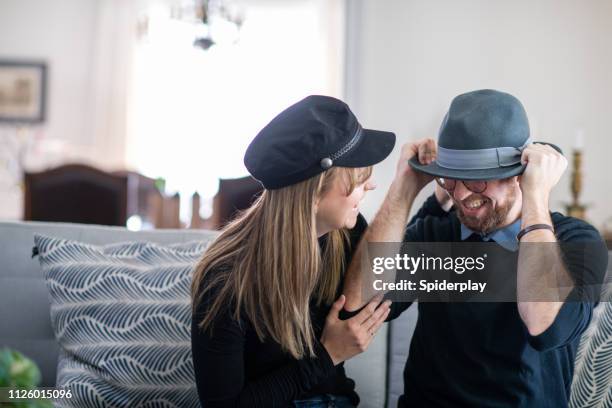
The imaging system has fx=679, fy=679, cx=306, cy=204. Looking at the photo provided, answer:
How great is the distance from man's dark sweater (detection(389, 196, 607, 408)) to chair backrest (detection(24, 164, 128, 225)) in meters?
1.97

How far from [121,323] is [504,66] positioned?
3.17 metres

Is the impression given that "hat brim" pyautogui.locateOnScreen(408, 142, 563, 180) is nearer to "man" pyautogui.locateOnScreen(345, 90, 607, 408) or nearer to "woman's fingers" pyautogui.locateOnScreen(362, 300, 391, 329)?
"man" pyautogui.locateOnScreen(345, 90, 607, 408)

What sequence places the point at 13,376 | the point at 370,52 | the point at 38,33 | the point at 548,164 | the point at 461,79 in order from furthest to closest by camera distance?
the point at 38,33, the point at 370,52, the point at 461,79, the point at 548,164, the point at 13,376

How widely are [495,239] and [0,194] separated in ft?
15.4

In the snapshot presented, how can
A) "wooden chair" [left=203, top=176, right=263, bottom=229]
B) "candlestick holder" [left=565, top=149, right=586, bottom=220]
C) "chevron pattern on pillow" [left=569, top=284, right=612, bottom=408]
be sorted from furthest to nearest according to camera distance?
"candlestick holder" [left=565, top=149, right=586, bottom=220]
"wooden chair" [left=203, top=176, right=263, bottom=229]
"chevron pattern on pillow" [left=569, top=284, right=612, bottom=408]

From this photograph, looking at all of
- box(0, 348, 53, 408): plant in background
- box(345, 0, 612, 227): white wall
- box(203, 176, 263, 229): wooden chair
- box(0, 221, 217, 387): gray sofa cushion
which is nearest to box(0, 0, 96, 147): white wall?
box(345, 0, 612, 227): white wall

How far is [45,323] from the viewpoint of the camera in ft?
5.28

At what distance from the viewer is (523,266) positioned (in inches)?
43.4

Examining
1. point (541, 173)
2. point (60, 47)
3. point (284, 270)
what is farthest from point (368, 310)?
point (60, 47)

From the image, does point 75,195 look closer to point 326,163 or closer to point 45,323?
point 45,323

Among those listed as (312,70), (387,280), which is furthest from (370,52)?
(387,280)

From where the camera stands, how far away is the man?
1.08m

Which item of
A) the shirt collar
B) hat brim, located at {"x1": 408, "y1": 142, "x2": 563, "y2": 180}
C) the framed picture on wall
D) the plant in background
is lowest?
the plant in background

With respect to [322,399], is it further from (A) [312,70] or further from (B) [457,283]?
(A) [312,70]
